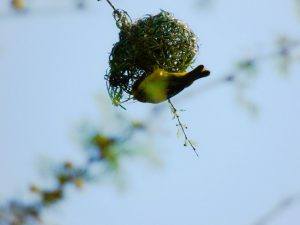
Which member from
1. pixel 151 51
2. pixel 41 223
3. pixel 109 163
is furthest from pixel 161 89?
pixel 41 223

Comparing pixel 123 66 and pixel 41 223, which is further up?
pixel 123 66

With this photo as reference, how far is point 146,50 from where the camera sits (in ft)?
8.45

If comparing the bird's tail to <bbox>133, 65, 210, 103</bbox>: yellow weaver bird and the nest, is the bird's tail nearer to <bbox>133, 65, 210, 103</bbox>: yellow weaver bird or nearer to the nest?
<bbox>133, 65, 210, 103</bbox>: yellow weaver bird

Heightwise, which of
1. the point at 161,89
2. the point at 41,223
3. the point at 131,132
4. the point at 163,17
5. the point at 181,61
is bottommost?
the point at 41,223

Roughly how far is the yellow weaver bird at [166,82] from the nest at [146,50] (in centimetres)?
15

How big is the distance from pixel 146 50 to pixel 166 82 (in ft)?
1.06

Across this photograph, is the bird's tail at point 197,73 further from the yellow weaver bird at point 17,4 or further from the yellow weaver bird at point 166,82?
the yellow weaver bird at point 17,4

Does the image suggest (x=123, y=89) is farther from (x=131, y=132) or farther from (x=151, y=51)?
(x=131, y=132)

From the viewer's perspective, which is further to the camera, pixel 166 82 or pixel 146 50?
pixel 146 50

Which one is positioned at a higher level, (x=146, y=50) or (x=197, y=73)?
(x=146, y=50)

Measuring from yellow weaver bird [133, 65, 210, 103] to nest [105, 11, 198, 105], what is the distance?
15 centimetres

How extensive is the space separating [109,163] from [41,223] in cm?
28

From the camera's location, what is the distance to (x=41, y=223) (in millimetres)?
1620

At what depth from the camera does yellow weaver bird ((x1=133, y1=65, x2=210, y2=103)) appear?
7.58ft
